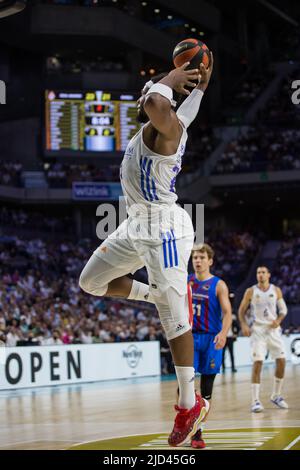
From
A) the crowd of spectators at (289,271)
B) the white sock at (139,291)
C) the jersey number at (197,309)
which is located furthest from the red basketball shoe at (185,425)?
the crowd of spectators at (289,271)

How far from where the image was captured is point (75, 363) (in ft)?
63.3

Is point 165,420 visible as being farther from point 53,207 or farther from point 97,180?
point 53,207

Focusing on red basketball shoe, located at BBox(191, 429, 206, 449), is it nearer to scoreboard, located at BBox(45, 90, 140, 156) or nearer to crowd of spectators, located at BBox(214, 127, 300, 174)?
scoreboard, located at BBox(45, 90, 140, 156)

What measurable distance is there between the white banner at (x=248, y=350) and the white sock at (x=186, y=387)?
782 inches

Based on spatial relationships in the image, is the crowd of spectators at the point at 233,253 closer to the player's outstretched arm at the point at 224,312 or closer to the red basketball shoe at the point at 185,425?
the player's outstretched arm at the point at 224,312

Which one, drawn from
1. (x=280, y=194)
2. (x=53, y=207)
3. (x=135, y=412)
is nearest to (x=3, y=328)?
(x=135, y=412)

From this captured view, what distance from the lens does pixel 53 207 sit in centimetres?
3706

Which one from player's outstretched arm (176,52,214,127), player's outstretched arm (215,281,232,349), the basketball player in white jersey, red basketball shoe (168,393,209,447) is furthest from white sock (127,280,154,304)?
the basketball player in white jersey

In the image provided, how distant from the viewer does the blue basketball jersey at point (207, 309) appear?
30.5 ft

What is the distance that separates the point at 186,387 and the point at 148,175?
174cm

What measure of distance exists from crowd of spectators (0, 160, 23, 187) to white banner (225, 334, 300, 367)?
41.2 ft

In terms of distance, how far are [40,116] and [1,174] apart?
4.05 meters

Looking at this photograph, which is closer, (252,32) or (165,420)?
(165,420)

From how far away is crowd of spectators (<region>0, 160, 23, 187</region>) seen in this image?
1323 inches
